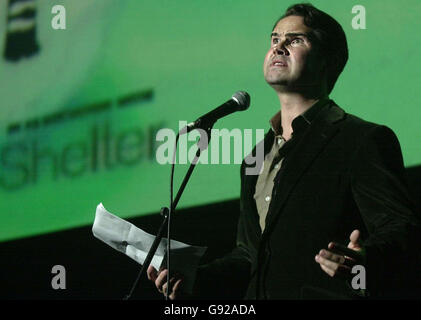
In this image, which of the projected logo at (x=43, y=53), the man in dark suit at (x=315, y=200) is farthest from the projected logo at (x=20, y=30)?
the man in dark suit at (x=315, y=200)

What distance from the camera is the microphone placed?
1.91m

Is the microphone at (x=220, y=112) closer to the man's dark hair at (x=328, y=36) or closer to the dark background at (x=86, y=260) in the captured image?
the man's dark hair at (x=328, y=36)

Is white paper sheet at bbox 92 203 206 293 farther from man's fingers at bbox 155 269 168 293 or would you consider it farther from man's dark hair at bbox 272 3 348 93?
man's dark hair at bbox 272 3 348 93

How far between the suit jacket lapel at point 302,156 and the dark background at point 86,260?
2.61 feet

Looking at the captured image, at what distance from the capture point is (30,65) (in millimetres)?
3168

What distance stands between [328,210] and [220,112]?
0.42 metres

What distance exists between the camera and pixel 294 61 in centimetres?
219

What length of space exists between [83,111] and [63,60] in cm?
30

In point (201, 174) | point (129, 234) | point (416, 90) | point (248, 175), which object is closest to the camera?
point (129, 234)

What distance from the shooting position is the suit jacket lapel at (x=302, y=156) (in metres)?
1.97

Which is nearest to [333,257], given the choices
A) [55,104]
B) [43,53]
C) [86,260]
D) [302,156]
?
[302,156]

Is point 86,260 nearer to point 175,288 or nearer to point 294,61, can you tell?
point 175,288

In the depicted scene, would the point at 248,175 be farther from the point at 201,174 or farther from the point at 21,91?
the point at 21,91
